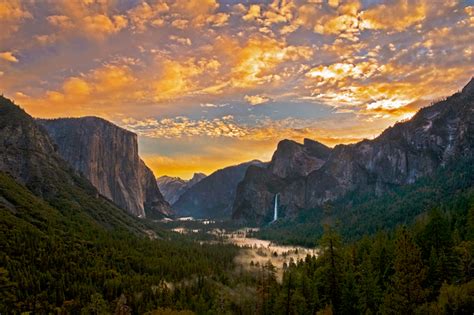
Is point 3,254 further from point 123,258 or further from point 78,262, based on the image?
point 123,258

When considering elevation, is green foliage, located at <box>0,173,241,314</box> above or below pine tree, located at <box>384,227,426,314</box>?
below

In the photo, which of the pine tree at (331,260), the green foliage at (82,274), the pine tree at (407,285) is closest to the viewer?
the pine tree at (407,285)

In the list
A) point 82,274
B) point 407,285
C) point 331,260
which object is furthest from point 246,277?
point 407,285

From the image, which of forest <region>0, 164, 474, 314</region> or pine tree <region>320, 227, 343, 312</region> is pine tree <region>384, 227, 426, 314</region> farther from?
pine tree <region>320, 227, 343, 312</region>

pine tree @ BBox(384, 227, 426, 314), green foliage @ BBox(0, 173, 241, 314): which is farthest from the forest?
green foliage @ BBox(0, 173, 241, 314)

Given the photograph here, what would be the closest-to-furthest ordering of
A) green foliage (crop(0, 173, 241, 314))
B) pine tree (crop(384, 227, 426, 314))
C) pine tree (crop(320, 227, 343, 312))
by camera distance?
1. pine tree (crop(384, 227, 426, 314))
2. pine tree (crop(320, 227, 343, 312))
3. green foliage (crop(0, 173, 241, 314))

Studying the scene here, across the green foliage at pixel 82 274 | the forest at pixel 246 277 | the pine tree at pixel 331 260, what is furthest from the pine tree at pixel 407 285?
the green foliage at pixel 82 274

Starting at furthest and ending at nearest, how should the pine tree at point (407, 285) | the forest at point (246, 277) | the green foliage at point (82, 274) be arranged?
the green foliage at point (82, 274), the forest at point (246, 277), the pine tree at point (407, 285)

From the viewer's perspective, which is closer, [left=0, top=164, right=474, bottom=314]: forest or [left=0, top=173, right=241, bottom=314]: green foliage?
[left=0, top=164, right=474, bottom=314]: forest

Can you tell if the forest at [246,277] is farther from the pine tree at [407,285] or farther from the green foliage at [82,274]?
the green foliage at [82,274]

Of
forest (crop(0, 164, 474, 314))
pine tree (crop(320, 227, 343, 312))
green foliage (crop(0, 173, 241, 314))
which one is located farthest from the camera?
green foliage (crop(0, 173, 241, 314))

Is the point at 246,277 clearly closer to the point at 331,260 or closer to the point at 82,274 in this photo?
the point at 82,274
